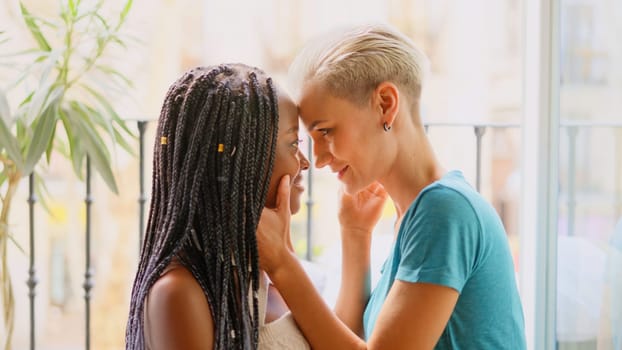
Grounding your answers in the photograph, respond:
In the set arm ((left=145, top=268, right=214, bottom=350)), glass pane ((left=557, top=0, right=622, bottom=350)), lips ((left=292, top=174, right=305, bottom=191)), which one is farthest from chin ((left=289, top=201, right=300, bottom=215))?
glass pane ((left=557, top=0, right=622, bottom=350))

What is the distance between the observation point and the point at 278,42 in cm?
564

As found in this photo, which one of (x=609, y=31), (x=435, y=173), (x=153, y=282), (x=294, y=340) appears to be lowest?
(x=294, y=340)

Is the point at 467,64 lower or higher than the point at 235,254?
higher

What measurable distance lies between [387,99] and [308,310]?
354 millimetres

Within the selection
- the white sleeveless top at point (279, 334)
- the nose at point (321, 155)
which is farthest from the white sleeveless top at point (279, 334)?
the nose at point (321, 155)

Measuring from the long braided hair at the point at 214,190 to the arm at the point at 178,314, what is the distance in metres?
0.02

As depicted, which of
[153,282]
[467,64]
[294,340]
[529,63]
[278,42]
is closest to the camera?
[153,282]

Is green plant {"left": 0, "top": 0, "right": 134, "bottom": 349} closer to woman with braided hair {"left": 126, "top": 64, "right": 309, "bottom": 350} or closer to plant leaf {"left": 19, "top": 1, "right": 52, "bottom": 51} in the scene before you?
plant leaf {"left": 19, "top": 1, "right": 52, "bottom": 51}

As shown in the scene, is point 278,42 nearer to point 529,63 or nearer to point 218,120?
point 529,63

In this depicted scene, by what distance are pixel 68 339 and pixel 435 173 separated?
4.38 metres

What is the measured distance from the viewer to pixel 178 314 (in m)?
1.02

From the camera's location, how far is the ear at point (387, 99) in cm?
121

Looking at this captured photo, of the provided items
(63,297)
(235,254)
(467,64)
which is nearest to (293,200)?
(235,254)

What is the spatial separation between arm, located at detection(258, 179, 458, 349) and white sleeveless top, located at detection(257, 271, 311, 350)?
0.05 feet
